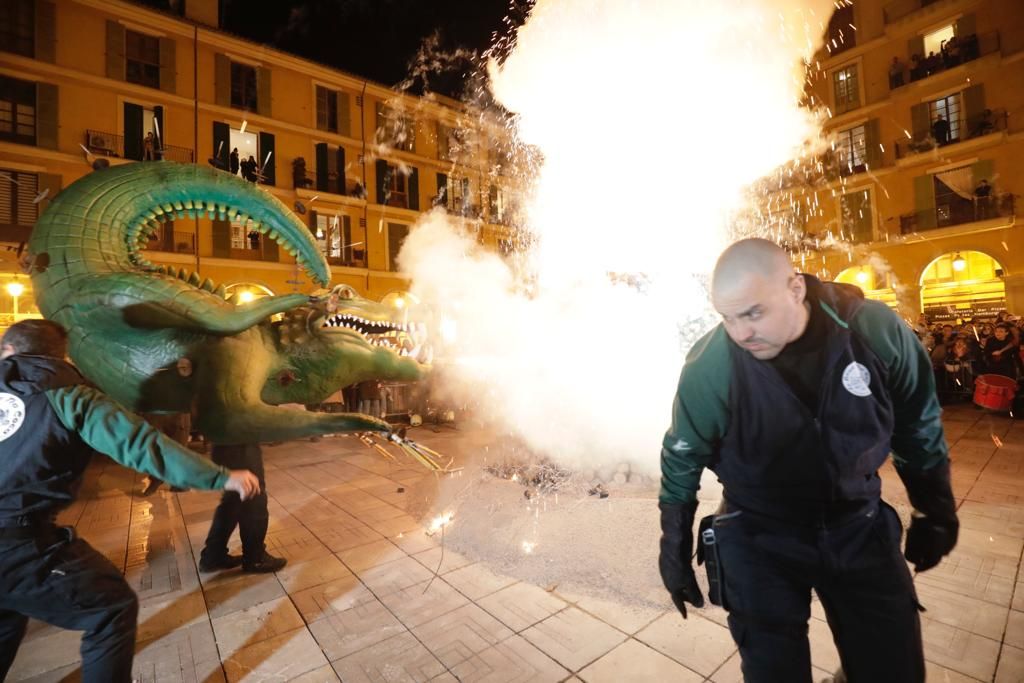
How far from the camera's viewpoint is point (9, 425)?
6.84 feet

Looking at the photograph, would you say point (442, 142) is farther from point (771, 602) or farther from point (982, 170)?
point (771, 602)

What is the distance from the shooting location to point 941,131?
18422 millimetres

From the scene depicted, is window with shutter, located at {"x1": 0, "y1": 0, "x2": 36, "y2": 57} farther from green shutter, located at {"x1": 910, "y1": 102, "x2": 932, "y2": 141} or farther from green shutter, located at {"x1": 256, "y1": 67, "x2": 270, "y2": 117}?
green shutter, located at {"x1": 910, "y1": 102, "x2": 932, "y2": 141}

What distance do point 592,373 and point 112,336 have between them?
5885mm

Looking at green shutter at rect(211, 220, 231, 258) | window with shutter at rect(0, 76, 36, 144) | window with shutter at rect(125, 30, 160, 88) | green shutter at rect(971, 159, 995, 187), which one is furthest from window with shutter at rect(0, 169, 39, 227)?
green shutter at rect(971, 159, 995, 187)

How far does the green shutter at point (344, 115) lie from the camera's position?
23906mm

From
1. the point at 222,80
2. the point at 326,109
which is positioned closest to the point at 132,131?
the point at 222,80

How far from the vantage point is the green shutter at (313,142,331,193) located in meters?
23.0

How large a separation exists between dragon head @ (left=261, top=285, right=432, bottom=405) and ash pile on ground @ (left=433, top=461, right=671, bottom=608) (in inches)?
67.7

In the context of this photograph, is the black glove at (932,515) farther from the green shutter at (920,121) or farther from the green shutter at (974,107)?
the green shutter at (920,121)

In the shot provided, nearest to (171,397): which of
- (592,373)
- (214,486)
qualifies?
(214,486)

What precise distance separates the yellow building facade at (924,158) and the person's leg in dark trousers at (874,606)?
21242mm

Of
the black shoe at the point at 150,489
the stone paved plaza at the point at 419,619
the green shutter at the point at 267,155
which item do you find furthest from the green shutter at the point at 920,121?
the green shutter at the point at 267,155

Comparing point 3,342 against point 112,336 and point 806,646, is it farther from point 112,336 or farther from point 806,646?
point 806,646
